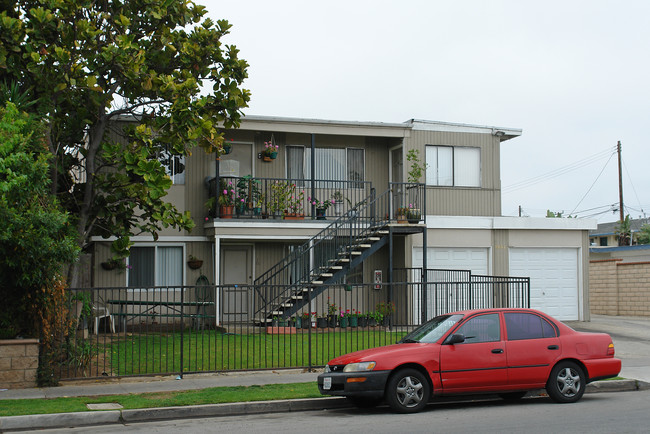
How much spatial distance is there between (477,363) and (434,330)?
92 cm

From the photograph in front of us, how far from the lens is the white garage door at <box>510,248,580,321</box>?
23156 mm

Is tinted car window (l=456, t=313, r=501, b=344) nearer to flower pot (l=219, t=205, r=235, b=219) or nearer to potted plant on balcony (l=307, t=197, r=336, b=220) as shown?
flower pot (l=219, t=205, r=235, b=219)

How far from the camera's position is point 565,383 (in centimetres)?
1078

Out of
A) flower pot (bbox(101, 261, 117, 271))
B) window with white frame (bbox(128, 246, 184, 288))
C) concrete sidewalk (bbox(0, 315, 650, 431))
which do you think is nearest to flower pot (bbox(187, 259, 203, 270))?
window with white frame (bbox(128, 246, 184, 288))

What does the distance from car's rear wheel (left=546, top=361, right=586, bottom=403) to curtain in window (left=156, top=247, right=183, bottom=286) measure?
12868mm

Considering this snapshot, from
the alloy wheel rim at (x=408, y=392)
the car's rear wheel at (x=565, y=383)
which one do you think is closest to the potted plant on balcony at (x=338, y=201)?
the car's rear wheel at (x=565, y=383)

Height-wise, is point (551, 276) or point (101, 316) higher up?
point (551, 276)

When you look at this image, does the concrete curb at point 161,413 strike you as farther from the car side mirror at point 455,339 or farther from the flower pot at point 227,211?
the flower pot at point 227,211

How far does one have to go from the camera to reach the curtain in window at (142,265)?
20828mm

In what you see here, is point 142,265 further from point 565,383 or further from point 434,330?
point 565,383

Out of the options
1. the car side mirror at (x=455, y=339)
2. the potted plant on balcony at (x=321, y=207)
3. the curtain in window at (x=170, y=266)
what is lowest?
the car side mirror at (x=455, y=339)

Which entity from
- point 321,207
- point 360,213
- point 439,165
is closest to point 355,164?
point 360,213

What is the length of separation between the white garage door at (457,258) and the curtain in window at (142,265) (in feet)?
25.8

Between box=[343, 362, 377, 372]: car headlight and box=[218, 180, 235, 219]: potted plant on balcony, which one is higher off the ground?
box=[218, 180, 235, 219]: potted plant on balcony
